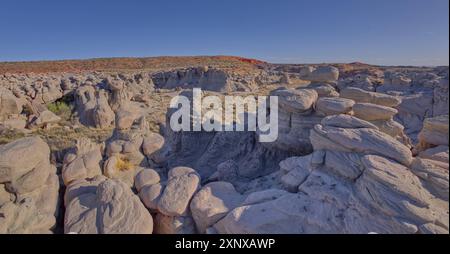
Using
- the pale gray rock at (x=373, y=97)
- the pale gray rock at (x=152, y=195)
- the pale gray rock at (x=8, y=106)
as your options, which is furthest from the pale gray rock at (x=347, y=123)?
the pale gray rock at (x=8, y=106)

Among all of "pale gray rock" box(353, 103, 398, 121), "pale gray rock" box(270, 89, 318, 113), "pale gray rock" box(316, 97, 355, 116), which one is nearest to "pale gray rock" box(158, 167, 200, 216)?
"pale gray rock" box(270, 89, 318, 113)

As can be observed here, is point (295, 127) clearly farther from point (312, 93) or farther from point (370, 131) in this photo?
point (370, 131)

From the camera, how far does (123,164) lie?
692 centimetres

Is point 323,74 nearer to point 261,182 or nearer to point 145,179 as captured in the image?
point 261,182

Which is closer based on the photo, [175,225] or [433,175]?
[433,175]

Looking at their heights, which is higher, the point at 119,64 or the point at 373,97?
the point at 119,64

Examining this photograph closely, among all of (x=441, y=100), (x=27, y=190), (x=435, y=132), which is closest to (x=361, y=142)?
(x=435, y=132)

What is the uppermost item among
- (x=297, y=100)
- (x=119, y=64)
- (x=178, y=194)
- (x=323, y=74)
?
(x=119, y=64)

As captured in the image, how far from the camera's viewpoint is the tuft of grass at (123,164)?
22.3 ft

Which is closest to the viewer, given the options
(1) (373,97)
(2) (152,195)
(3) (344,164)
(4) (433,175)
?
(4) (433,175)

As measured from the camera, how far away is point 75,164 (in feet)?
19.8

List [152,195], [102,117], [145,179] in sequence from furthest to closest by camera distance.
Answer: [102,117]
[145,179]
[152,195]
